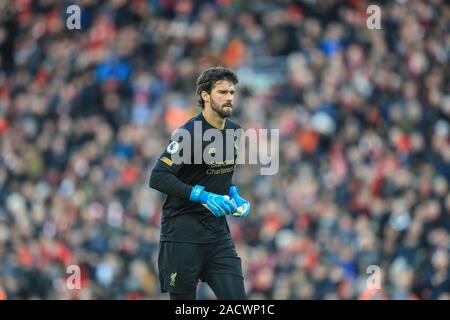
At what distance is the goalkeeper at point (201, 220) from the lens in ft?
28.3

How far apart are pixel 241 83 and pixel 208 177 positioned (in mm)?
10366

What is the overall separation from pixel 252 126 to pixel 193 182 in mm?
9045

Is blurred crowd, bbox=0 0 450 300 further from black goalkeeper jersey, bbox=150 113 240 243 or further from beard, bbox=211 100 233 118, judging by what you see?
beard, bbox=211 100 233 118

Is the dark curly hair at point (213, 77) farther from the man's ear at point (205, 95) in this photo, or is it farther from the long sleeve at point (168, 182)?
the long sleeve at point (168, 182)

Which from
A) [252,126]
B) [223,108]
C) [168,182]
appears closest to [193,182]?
[168,182]

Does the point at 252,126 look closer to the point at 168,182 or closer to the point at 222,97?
the point at 222,97

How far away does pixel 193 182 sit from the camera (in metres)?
8.77

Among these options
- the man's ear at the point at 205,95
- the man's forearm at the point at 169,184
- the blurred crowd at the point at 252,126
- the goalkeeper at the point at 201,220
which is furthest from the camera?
the blurred crowd at the point at 252,126

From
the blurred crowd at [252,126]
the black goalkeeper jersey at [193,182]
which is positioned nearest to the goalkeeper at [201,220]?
the black goalkeeper jersey at [193,182]

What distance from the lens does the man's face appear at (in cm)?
866

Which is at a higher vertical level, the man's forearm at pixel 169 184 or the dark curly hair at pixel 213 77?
the dark curly hair at pixel 213 77

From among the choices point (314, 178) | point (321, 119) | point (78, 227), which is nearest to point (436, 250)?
point (314, 178)

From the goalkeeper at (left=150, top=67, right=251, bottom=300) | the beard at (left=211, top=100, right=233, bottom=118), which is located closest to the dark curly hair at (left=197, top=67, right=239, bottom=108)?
the goalkeeper at (left=150, top=67, right=251, bottom=300)
